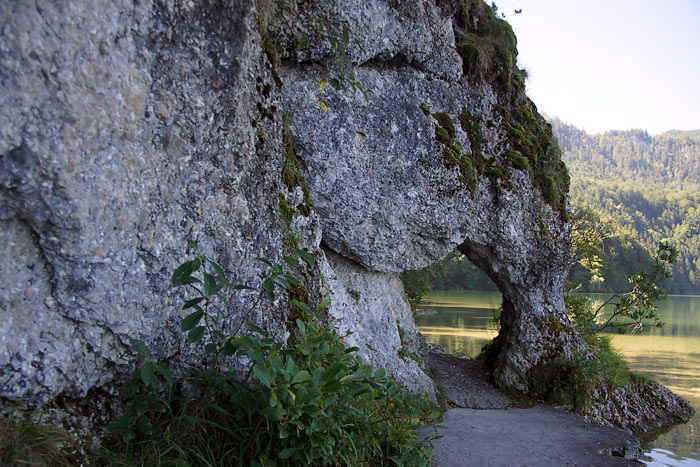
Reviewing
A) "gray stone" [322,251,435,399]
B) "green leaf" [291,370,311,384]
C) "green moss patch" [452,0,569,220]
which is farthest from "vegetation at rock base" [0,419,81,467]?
"green moss patch" [452,0,569,220]

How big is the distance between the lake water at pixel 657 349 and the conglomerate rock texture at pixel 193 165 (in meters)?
4.34

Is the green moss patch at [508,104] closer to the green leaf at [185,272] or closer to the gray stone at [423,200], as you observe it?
the gray stone at [423,200]

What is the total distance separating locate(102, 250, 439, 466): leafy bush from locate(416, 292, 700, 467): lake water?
6.38 m

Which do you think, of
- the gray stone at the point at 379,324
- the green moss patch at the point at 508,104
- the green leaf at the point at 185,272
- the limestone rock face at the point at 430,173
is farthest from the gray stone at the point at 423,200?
the green leaf at the point at 185,272

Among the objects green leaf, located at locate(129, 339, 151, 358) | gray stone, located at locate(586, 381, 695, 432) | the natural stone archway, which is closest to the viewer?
green leaf, located at locate(129, 339, 151, 358)

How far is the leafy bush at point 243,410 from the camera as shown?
348cm

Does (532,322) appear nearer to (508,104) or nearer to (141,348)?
(508,104)

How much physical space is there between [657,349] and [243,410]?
19764mm

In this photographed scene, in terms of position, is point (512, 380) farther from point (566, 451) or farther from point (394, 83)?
point (394, 83)

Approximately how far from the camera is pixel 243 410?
3812 mm

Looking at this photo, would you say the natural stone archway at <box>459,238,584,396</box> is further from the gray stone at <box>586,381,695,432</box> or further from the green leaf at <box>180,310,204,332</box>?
the green leaf at <box>180,310,204,332</box>

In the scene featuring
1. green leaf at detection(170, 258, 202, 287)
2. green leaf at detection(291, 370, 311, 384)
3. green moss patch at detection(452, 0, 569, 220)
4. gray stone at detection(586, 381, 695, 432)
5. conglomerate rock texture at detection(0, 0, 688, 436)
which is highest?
green moss patch at detection(452, 0, 569, 220)

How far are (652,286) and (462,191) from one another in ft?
25.1

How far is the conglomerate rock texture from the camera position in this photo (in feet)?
11.1
